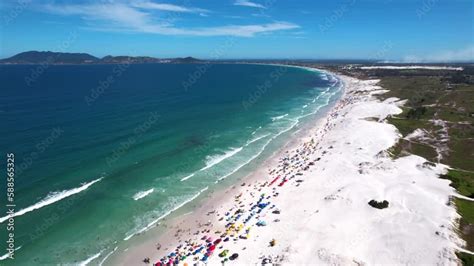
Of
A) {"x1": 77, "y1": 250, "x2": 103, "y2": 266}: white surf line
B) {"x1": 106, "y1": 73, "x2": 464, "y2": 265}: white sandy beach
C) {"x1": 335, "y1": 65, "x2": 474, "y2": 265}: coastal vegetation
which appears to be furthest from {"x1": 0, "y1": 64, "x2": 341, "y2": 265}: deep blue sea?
{"x1": 335, "y1": 65, "x2": 474, "y2": 265}: coastal vegetation

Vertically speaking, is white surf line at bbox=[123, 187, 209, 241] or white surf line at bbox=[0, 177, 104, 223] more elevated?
white surf line at bbox=[0, 177, 104, 223]

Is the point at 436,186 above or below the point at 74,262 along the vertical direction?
above

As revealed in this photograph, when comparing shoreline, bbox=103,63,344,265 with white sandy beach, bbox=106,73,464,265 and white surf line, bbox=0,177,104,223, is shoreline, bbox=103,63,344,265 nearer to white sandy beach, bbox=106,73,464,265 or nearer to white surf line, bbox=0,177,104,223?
white sandy beach, bbox=106,73,464,265

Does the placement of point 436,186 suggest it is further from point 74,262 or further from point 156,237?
point 74,262

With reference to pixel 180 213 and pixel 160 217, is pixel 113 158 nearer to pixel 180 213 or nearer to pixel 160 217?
pixel 160 217

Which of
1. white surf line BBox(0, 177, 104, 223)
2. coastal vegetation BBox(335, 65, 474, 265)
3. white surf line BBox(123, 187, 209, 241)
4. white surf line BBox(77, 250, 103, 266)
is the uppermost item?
coastal vegetation BBox(335, 65, 474, 265)

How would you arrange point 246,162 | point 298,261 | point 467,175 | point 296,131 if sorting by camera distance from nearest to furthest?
point 298,261
point 467,175
point 246,162
point 296,131

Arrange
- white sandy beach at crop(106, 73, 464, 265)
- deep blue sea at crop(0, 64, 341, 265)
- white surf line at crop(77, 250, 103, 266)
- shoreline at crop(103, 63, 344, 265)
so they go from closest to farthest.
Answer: white sandy beach at crop(106, 73, 464, 265) < white surf line at crop(77, 250, 103, 266) < shoreline at crop(103, 63, 344, 265) < deep blue sea at crop(0, 64, 341, 265)

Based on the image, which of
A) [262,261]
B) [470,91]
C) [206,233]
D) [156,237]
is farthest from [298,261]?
[470,91]
